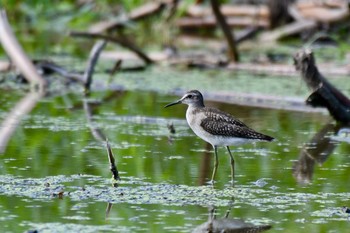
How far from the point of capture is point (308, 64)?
984 centimetres

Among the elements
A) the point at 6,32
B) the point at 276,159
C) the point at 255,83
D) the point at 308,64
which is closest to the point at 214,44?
the point at 255,83

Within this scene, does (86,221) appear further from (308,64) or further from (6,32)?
(6,32)

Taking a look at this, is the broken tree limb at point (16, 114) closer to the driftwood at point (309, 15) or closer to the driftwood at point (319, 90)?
the driftwood at point (319, 90)

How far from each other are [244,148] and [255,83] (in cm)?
437

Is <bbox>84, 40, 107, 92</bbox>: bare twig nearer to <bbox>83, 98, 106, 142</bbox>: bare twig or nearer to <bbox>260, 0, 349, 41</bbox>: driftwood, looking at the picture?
<bbox>83, 98, 106, 142</bbox>: bare twig

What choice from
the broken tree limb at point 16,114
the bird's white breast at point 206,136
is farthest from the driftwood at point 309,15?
the bird's white breast at point 206,136

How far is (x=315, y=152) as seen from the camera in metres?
9.08

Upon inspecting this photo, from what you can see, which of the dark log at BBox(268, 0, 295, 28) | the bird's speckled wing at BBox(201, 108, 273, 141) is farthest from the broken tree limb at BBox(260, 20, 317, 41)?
the bird's speckled wing at BBox(201, 108, 273, 141)

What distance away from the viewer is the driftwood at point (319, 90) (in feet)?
32.3

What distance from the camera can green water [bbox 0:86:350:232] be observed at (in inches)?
248

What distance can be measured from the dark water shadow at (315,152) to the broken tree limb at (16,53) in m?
4.24

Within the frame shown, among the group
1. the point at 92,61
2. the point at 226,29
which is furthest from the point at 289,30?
the point at 92,61

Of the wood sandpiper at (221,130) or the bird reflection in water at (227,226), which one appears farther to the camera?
the wood sandpiper at (221,130)

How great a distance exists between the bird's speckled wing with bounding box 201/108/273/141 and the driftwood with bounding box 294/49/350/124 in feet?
6.79
